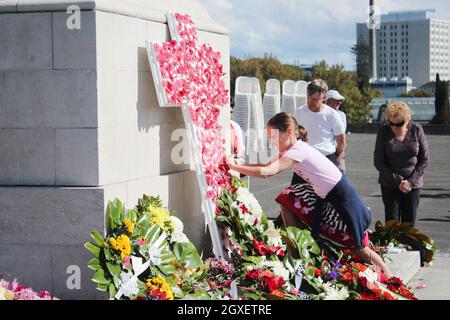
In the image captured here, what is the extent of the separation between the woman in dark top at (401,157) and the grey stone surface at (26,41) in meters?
→ 4.04

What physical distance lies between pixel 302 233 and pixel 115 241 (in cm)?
199

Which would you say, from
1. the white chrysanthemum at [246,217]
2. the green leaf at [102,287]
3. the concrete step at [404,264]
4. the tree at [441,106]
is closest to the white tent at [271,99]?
the concrete step at [404,264]

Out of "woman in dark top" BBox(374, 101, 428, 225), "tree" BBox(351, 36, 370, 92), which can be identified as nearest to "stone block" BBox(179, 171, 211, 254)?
"woman in dark top" BBox(374, 101, 428, 225)

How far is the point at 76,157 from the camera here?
5750mm

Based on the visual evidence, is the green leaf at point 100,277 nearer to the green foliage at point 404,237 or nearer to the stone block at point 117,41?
the stone block at point 117,41

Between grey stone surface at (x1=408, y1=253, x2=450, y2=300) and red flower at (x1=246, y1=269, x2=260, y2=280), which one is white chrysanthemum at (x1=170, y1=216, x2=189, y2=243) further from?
grey stone surface at (x1=408, y1=253, x2=450, y2=300)

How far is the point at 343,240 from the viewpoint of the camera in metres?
6.96

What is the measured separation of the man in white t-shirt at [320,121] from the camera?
360 inches

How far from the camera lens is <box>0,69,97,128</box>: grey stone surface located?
5703 millimetres

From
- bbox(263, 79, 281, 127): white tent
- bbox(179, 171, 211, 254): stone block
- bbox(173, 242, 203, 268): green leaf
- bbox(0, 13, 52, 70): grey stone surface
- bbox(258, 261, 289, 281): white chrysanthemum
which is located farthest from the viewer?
bbox(263, 79, 281, 127): white tent

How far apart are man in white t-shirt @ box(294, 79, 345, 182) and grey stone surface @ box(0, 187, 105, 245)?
401 centimetres

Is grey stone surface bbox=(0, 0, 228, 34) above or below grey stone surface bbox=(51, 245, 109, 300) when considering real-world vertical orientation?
above

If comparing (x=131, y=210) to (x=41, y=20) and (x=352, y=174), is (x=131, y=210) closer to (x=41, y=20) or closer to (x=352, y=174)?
(x=41, y=20)
